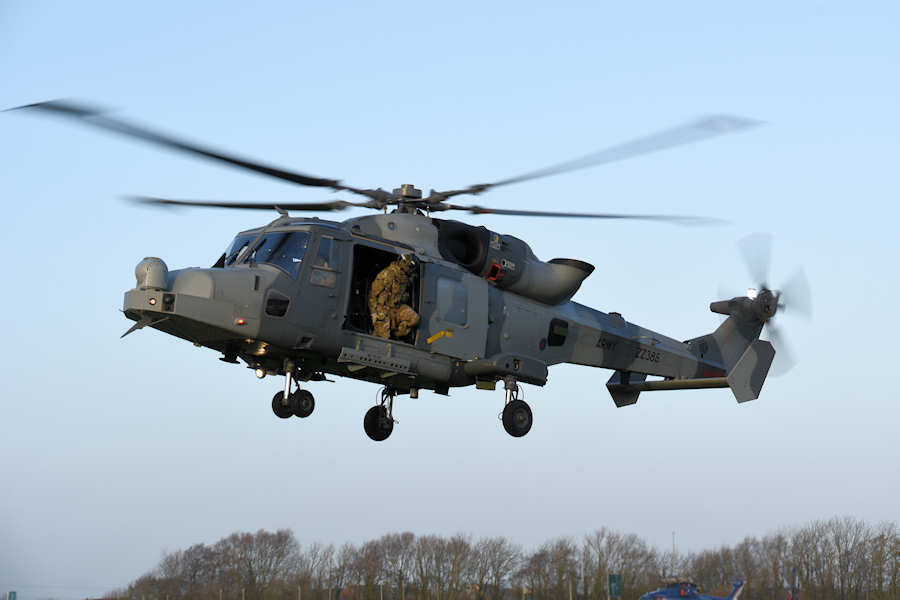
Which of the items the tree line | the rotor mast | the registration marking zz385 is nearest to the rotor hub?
the rotor mast

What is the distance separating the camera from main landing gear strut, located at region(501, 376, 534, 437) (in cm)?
2073

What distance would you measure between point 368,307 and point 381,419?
2.90 m

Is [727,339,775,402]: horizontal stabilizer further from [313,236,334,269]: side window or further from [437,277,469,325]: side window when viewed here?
[313,236,334,269]: side window

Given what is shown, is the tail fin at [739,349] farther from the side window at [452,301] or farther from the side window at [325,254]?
the side window at [325,254]

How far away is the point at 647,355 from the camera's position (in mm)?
24016

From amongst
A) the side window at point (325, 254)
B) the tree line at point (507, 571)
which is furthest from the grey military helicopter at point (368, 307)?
the tree line at point (507, 571)

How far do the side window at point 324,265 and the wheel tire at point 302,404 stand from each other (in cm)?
220

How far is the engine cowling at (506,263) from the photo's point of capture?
68.3 ft

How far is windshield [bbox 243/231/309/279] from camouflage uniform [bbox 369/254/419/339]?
1.69m

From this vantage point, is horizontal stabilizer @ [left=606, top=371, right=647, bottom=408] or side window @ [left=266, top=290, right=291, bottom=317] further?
horizontal stabilizer @ [left=606, top=371, right=647, bottom=408]

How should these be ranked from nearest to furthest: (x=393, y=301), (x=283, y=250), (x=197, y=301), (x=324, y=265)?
(x=197, y=301) → (x=283, y=250) → (x=324, y=265) → (x=393, y=301)

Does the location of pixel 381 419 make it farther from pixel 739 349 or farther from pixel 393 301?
pixel 739 349

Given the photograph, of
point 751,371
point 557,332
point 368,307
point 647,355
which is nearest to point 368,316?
point 368,307

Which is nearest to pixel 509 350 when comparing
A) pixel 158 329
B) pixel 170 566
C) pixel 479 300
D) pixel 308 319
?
pixel 479 300
